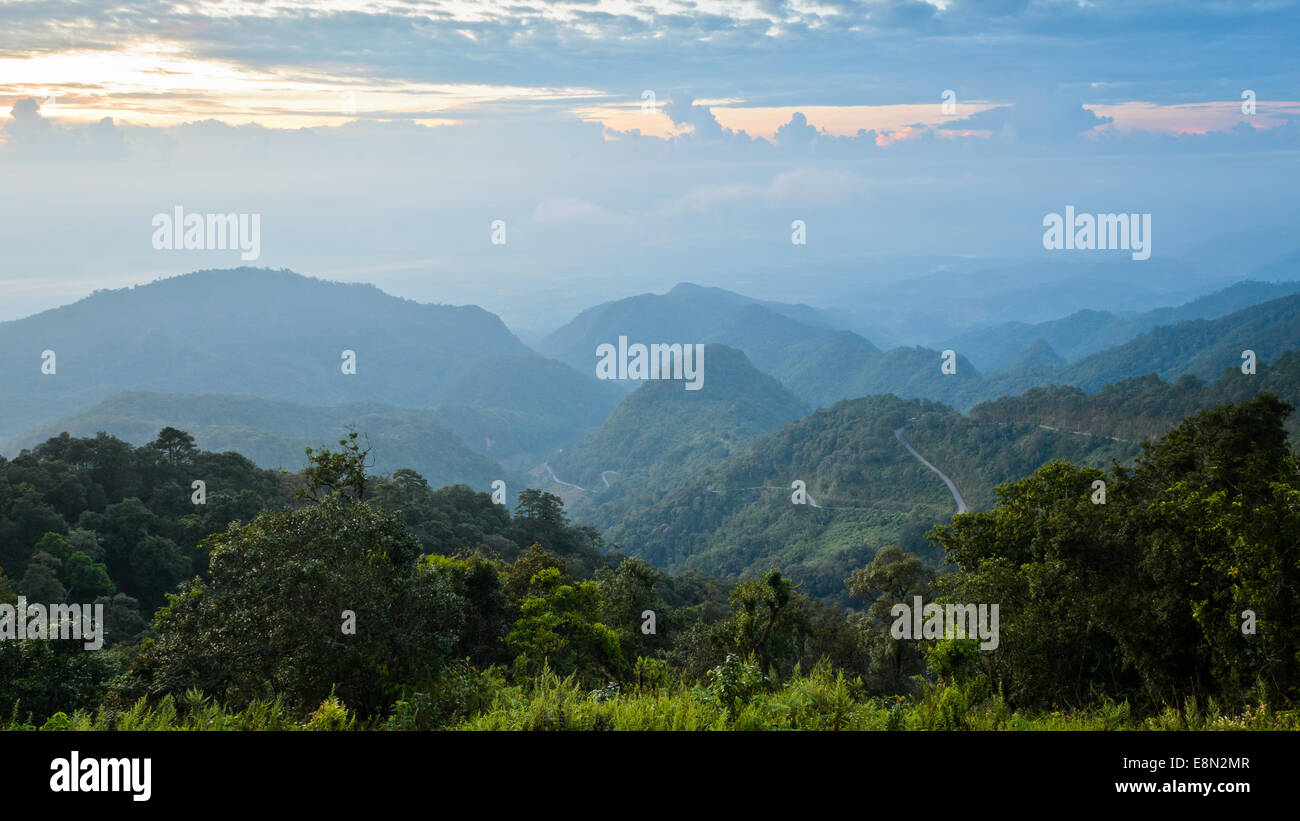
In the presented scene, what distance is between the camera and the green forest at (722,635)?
333 inches

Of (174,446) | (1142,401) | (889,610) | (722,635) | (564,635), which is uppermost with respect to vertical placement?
(1142,401)

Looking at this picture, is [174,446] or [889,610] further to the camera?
[174,446]

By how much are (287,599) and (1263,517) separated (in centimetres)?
1561

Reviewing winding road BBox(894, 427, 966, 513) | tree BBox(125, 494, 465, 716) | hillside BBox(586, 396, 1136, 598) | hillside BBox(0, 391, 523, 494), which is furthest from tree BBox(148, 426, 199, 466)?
hillside BBox(0, 391, 523, 494)

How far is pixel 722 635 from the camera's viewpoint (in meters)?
22.9

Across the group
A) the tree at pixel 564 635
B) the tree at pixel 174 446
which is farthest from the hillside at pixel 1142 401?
the tree at pixel 174 446

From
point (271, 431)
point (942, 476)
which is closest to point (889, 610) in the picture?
point (942, 476)

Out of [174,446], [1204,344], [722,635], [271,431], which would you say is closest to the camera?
[722,635]

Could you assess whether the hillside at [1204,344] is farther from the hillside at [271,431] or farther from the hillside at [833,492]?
the hillside at [271,431]

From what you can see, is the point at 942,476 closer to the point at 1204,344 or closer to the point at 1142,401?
the point at 1142,401

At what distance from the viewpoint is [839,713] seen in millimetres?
8102
